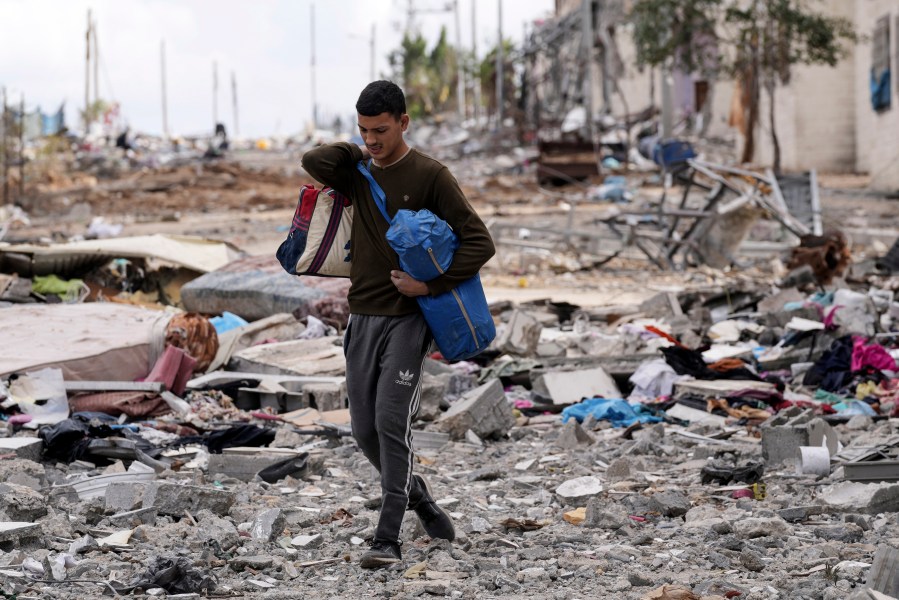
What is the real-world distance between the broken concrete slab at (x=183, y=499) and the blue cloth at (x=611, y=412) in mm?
2824

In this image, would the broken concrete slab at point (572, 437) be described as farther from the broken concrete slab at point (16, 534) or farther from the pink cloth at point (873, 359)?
the broken concrete slab at point (16, 534)

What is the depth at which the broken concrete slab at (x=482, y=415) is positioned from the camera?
264 inches

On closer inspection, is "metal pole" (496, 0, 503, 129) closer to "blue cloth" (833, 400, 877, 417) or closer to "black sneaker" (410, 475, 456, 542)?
"blue cloth" (833, 400, 877, 417)

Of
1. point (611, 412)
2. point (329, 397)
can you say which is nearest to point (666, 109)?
point (611, 412)

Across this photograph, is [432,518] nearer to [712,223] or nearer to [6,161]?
[712,223]

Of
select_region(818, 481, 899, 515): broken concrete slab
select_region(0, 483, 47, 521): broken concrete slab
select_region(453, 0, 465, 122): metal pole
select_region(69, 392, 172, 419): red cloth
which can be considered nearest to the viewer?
select_region(0, 483, 47, 521): broken concrete slab

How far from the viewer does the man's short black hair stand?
12.7 ft

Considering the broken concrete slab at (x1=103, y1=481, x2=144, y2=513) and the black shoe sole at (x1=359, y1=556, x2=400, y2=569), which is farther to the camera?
the broken concrete slab at (x1=103, y1=481, x2=144, y2=513)

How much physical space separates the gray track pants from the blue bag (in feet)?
0.34

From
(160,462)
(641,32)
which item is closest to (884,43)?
(641,32)

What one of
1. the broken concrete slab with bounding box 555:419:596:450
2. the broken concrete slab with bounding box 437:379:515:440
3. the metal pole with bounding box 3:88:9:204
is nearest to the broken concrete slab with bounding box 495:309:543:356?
the broken concrete slab with bounding box 437:379:515:440

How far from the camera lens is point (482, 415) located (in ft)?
22.2

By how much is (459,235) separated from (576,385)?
4.01 metres

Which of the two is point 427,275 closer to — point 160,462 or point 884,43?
point 160,462
